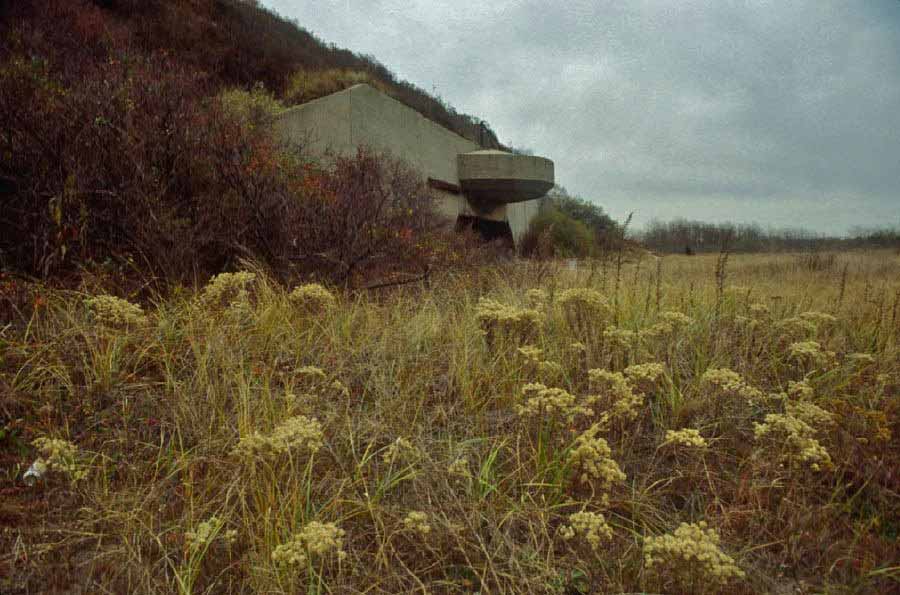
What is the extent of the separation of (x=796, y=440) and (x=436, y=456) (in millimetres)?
1266

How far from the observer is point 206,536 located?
145 cm

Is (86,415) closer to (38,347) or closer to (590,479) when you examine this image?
(38,347)

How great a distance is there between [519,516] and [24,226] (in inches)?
146

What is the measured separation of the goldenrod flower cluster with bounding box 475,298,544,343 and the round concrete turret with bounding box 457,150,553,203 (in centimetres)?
895

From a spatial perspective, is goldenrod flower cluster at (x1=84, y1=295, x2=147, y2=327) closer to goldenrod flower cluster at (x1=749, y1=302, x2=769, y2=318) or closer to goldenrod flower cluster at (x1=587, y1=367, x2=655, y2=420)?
goldenrod flower cluster at (x1=587, y1=367, x2=655, y2=420)

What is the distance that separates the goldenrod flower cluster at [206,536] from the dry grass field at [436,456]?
0.01 m


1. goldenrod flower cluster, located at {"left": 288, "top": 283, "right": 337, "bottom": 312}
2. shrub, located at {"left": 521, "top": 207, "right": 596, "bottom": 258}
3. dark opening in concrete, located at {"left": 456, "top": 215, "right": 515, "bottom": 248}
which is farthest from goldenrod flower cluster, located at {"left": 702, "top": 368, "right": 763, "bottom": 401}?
shrub, located at {"left": 521, "top": 207, "right": 596, "bottom": 258}

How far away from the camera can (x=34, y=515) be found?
166 centimetres

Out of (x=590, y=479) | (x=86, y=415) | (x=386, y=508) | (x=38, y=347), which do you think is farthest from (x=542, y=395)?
(x=38, y=347)

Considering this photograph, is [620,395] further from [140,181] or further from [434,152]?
[434,152]

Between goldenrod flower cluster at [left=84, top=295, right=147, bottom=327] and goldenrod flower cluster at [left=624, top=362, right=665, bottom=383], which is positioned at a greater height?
goldenrod flower cluster at [left=84, top=295, right=147, bottom=327]

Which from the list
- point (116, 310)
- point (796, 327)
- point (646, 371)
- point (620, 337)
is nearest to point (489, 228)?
point (796, 327)

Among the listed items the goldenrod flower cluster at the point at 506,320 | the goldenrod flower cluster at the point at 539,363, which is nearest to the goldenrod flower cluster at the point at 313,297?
the goldenrod flower cluster at the point at 506,320

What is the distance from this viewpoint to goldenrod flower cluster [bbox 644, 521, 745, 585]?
1261mm
